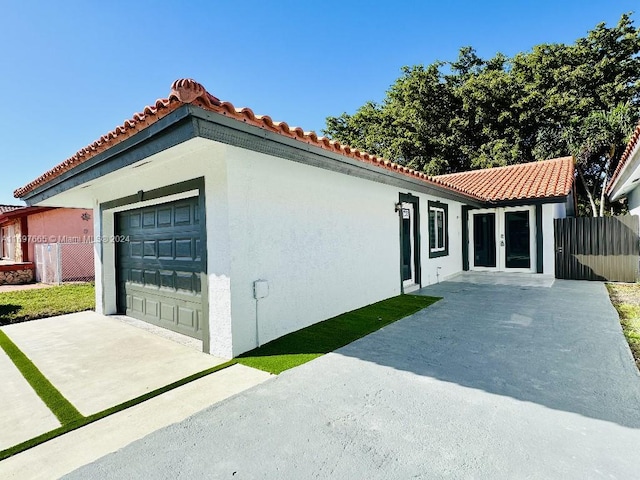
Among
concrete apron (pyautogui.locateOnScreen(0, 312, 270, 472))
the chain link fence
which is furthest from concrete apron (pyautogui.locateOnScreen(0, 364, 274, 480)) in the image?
the chain link fence

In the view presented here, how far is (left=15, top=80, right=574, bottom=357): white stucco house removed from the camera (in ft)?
13.1

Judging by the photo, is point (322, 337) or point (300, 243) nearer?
point (322, 337)

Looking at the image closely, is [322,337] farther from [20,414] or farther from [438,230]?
[438,230]

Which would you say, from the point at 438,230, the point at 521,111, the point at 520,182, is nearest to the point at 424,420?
the point at 438,230

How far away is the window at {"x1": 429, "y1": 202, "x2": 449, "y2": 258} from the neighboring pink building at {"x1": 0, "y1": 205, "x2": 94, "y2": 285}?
1411cm

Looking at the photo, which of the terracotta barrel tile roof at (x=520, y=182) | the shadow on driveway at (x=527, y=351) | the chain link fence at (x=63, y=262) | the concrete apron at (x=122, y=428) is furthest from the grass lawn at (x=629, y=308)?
the chain link fence at (x=63, y=262)

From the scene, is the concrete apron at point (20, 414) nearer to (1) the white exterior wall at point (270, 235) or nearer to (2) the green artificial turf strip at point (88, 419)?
(2) the green artificial turf strip at point (88, 419)

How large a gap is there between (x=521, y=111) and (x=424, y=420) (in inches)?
976

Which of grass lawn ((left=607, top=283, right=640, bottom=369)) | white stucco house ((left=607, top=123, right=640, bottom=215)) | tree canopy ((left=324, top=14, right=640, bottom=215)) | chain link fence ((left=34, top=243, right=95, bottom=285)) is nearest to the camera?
grass lawn ((left=607, top=283, right=640, bottom=369))

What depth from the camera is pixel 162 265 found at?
6.07m

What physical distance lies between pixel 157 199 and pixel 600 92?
24.8 m

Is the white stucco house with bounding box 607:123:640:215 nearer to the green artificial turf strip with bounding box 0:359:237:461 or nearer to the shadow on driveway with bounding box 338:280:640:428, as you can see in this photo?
the shadow on driveway with bounding box 338:280:640:428

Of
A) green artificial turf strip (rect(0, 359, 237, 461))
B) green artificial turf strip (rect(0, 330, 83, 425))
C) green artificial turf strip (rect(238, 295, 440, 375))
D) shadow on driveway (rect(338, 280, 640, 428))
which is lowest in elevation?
shadow on driveway (rect(338, 280, 640, 428))

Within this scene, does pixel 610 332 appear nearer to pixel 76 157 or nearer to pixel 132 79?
pixel 76 157
